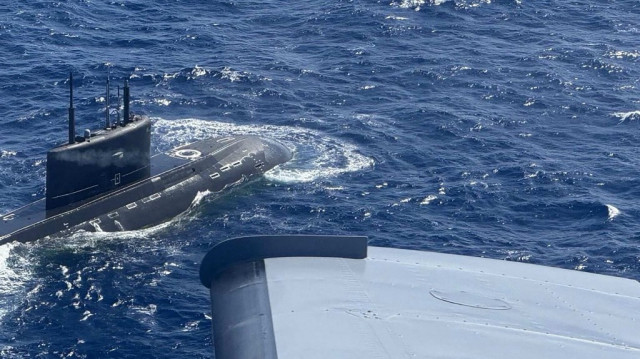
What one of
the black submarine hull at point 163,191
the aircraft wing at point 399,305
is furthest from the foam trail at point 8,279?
the aircraft wing at point 399,305

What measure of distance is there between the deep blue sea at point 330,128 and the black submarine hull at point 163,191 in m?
1.17

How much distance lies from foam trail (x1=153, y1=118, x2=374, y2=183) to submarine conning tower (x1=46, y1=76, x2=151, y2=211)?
1102cm

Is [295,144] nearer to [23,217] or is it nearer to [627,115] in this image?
[23,217]

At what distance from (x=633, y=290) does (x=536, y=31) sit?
70.8m

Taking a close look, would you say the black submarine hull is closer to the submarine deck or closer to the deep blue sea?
the submarine deck

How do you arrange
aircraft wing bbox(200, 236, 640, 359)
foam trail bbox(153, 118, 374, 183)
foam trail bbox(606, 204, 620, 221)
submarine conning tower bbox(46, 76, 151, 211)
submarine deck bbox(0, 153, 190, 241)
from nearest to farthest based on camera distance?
aircraft wing bbox(200, 236, 640, 359)
submarine deck bbox(0, 153, 190, 241)
submarine conning tower bbox(46, 76, 151, 211)
foam trail bbox(606, 204, 620, 221)
foam trail bbox(153, 118, 374, 183)

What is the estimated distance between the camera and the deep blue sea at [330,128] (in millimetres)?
62438

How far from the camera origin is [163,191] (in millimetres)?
75438

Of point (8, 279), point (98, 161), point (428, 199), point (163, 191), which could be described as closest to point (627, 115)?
point (428, 199)

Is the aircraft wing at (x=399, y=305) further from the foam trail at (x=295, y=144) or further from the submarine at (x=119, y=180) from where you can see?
the foam trail at (x=295, y=144)

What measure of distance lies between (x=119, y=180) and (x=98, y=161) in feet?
9.88

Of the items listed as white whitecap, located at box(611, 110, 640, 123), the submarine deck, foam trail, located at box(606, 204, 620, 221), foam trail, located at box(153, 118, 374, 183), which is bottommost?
the submarine deck

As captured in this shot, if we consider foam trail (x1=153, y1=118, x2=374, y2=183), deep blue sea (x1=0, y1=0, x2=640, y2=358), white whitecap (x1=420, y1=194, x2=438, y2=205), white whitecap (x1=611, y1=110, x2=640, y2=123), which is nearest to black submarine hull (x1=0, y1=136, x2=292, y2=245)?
deep blue sea (x1=0, y1=0, x2=640, y2=358)

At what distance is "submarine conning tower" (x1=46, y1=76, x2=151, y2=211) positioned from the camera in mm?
68188
